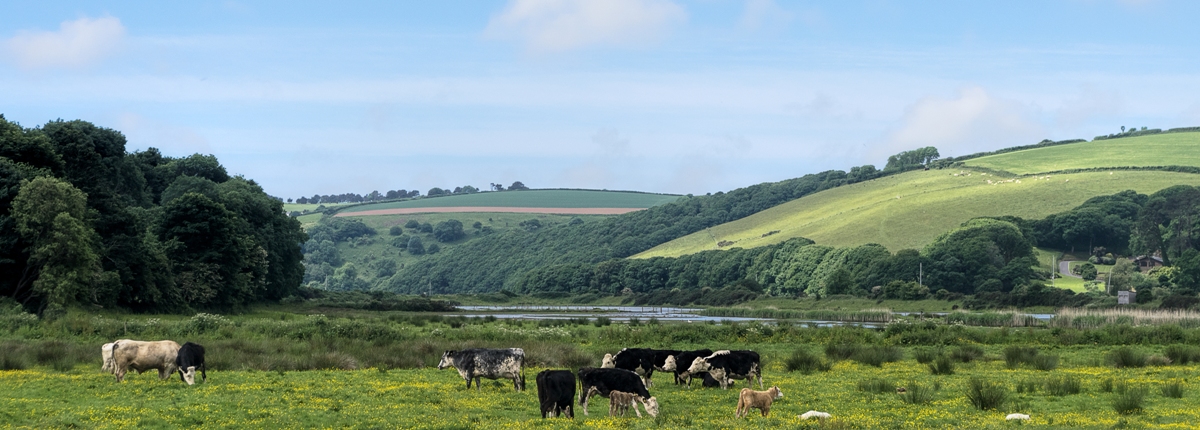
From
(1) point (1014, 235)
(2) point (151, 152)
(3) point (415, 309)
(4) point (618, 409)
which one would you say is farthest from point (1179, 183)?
(4) point (618, 409)

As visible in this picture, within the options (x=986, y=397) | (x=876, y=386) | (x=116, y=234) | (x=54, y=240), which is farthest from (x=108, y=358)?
(x=116, y=234)

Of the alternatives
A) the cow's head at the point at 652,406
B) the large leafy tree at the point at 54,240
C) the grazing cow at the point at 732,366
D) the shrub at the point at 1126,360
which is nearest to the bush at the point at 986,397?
the grazing cow at the point at 732,366

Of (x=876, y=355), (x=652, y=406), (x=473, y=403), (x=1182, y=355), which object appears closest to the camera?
(x=652, y=406)

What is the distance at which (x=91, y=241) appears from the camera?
2361 inches

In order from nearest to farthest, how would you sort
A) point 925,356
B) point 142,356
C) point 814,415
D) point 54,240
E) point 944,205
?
point 814,415, point 142,356, point 925,356, point 54,240, point 944,205

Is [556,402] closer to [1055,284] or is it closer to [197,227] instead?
[197,227]

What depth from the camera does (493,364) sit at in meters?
27.6

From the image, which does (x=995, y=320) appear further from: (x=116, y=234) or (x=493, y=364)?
(x=116, y=234)

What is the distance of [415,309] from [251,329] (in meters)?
53.6

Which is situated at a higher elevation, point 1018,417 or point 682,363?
point 682,363

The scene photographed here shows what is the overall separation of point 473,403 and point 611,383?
3557 millimetres

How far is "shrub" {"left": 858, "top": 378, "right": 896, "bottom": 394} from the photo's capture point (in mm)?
27164

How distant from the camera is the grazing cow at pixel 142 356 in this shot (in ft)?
89.9

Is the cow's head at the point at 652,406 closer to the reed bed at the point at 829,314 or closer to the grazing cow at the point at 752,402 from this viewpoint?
the grazing cow at the point at 752,402
